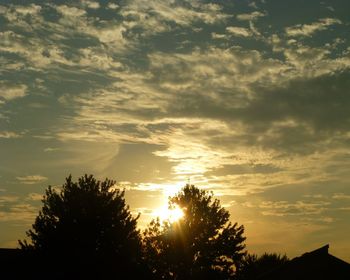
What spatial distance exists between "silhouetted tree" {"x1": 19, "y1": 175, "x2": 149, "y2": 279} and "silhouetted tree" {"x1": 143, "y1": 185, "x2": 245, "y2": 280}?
13.6m

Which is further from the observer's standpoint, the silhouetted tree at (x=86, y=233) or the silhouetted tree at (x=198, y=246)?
the silhouetted tree at (x=198, y=246)

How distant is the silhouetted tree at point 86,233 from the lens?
30.5 m

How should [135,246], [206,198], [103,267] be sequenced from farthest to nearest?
[206,198]
[135,246]
[103,267]

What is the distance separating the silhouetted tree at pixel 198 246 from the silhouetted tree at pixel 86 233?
13645 millimetres

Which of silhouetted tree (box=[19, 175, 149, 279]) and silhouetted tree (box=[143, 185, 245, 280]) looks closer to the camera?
silhouetted tree (box=[19, 175, 149, 279])

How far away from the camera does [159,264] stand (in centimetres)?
4681

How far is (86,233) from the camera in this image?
1230 inches

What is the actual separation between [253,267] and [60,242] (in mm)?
26804

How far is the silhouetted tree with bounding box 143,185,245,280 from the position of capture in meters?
45.4

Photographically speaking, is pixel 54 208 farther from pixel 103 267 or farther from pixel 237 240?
pixel 237 240

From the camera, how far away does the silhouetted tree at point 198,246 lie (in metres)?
45.4

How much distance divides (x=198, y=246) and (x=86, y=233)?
58.4 feet

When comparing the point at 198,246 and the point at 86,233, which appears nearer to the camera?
the point at 86,233

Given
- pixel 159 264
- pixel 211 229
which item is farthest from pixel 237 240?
pixel 159 264
